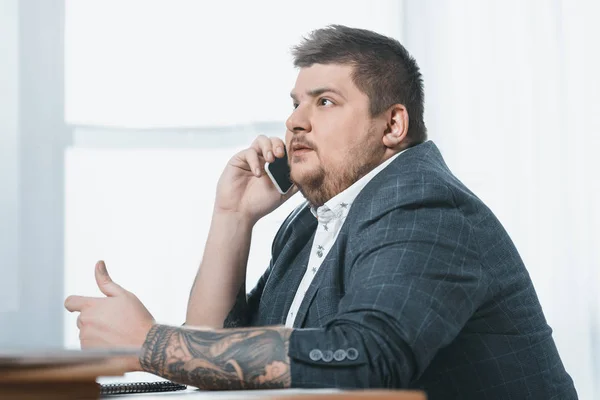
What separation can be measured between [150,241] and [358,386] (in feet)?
6.17

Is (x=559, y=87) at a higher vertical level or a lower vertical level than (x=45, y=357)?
higher

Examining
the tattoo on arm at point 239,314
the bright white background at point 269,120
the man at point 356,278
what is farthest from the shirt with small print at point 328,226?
the bright white background at point 269,120

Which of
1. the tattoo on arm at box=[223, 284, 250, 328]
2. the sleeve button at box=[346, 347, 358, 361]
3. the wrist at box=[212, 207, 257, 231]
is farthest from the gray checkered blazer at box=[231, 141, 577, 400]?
the wrist at box=[212, 207, 257, 231]

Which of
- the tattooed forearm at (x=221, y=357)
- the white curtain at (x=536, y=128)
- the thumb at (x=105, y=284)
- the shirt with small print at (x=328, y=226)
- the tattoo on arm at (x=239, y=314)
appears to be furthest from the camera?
the white curtain at (x=536, y=128)

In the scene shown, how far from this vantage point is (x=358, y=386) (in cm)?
99

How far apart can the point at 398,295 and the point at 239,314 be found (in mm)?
810

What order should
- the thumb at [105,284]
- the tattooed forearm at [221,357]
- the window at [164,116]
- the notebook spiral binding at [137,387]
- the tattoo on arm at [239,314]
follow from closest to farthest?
the tattooed forearm at [221,357], the notebook spiral binding at [137,387], the thumb at [105,284], the tattoo on arm at [239,314], the window at [164,116]

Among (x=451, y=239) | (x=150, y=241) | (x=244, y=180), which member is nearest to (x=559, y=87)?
(x=244, y=180)

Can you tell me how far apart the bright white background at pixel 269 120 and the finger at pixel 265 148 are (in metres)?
0.88

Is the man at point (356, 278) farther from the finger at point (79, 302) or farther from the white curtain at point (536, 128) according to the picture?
the white curtain at point (536, 128)

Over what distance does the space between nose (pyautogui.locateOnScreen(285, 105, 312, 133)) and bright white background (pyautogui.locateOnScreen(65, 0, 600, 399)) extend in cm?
112

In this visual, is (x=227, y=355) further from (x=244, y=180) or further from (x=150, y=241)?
(x=150, y=241)

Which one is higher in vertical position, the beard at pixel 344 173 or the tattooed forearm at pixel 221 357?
the beard at pixel 344 173

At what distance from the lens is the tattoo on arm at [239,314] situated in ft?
5.93
